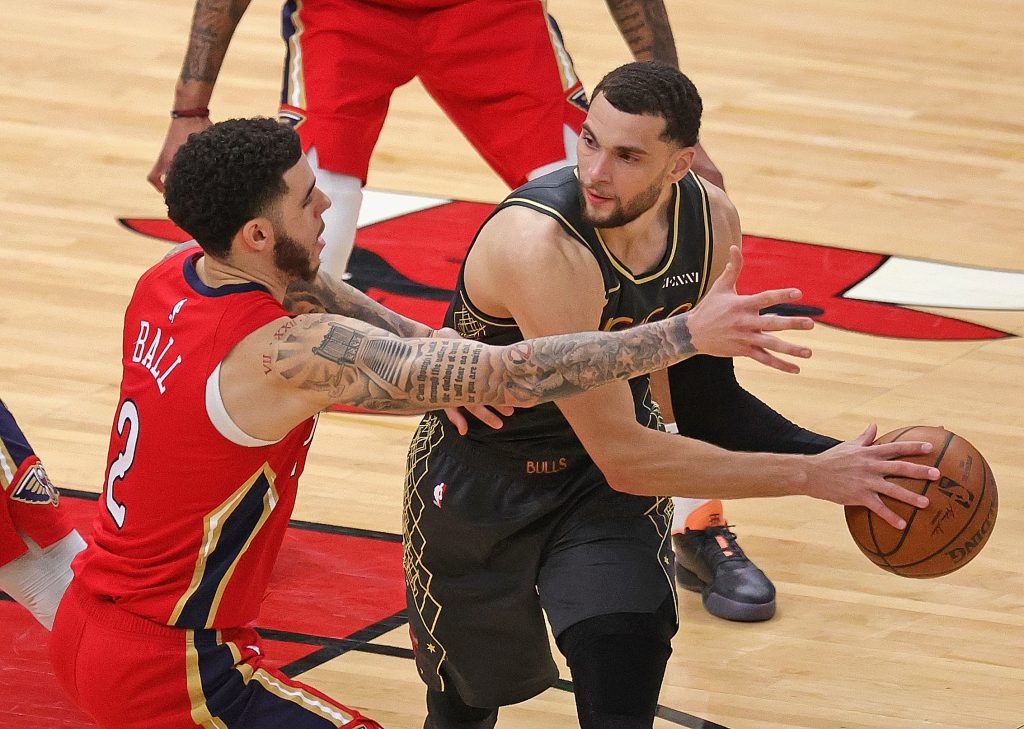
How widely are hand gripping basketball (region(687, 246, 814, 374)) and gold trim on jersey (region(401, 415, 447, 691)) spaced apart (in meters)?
0.99

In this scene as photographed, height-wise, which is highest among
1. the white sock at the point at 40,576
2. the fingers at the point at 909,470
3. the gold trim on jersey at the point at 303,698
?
the fingers at the point at 909,470

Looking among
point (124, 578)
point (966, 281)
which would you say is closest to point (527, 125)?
point (124, 578)

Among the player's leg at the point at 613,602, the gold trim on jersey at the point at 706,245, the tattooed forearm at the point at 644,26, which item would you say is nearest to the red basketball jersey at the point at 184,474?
the player's leg at the point at 613,602

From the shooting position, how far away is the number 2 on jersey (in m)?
3.21

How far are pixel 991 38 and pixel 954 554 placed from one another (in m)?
7.97

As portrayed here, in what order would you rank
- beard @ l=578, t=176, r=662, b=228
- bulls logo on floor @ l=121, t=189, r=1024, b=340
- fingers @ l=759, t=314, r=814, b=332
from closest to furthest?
1. fingers @ l=759, t=314, r=814, b=332
2. beard @ l=578, t=176, r=662, b=228
3. bulls logo on floor @ l=121, t=189, r=1024, b=340

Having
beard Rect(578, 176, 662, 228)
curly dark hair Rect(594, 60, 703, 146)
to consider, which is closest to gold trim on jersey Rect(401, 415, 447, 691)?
beard Rect(578, 176, 662, 228)

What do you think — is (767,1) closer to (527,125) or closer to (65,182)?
(65,182)

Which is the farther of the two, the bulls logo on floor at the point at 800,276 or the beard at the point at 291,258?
the bulls logo on floor at the point at 800,276

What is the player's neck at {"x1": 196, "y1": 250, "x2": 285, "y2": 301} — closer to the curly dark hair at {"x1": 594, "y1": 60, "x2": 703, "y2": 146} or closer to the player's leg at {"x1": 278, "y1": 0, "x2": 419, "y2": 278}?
the curly dark hair at {"x1": 594, "y1": 60, "x2": 703, "y2": 146}

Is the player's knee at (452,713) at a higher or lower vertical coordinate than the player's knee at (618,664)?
lower

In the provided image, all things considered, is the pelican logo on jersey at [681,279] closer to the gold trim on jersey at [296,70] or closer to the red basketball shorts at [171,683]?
the red basketball shorts at [171,683]

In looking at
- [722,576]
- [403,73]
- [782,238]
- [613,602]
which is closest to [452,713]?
[613,602]

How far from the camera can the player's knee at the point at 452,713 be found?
3816 millimetres
